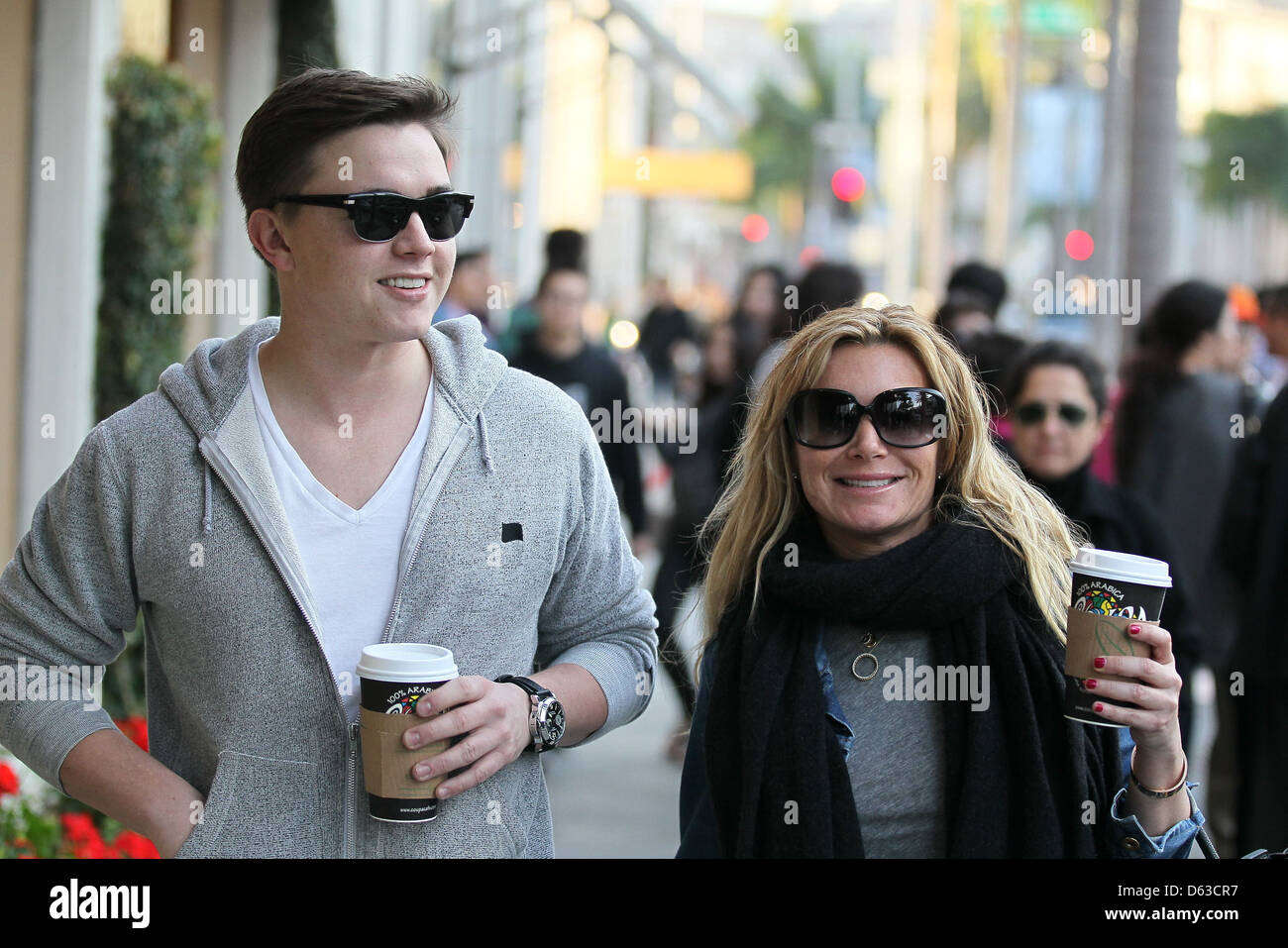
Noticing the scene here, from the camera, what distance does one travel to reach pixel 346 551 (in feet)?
7.92

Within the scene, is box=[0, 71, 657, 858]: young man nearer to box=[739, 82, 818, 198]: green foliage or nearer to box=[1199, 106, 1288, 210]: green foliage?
box=[1199, 106, 1288, 210]: green foliage

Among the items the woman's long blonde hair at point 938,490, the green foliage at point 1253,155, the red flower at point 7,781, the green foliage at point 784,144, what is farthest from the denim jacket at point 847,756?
the green foliage at point 784,144

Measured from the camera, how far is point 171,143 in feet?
21.6

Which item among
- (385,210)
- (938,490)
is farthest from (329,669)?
(938,490)

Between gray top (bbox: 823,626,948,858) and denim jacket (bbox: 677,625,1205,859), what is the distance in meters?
0.04

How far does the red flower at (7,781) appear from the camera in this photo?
410 cm

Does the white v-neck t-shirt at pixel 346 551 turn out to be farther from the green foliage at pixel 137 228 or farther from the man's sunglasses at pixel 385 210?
the green foliage at pixel 137 228

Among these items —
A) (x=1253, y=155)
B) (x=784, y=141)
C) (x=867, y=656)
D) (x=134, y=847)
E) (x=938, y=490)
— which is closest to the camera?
(x=867, y=656)

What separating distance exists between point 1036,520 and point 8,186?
4797 mm

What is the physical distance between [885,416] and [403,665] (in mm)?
Result: 939

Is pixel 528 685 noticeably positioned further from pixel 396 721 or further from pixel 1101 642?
pixel 1101 642
